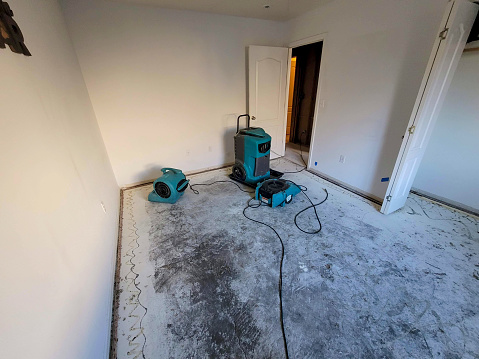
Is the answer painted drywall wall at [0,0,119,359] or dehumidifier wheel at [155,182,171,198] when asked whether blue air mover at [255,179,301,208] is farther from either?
painted drywall wall at [0,0,119,359]

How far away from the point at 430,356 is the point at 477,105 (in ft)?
7.97

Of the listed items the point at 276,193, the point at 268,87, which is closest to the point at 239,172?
the point at 276,193

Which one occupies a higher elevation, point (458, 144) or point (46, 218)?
point (46, 218)

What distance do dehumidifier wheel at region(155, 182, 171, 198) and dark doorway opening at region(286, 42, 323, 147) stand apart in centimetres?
361

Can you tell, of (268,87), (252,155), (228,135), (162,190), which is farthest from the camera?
(228,135)

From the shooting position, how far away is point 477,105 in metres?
2.06

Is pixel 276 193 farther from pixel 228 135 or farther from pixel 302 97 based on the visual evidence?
pixel 302 97

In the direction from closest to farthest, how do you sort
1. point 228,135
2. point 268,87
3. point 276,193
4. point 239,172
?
point 276,193, point 239,172, point 268,87, point 228,135

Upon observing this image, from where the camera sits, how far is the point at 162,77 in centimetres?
286

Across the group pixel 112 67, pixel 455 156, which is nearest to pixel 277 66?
pixel 112 67

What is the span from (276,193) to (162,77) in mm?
2301

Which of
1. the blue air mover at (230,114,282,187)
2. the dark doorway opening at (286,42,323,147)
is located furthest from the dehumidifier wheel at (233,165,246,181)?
the dark doorway opening at (286,42,323,147)

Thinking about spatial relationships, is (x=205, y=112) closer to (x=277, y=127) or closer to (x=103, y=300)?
(x=277, y=127)

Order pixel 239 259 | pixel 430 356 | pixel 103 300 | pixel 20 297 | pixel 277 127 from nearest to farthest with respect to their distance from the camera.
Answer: pixel 20 297, pixel 430 356, pixel 103 300, pixel 239 259, pixel 277 127
